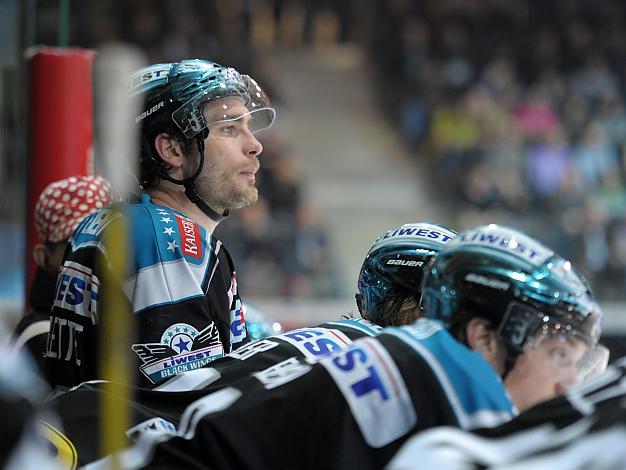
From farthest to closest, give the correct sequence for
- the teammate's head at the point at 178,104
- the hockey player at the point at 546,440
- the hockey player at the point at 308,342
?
the teammate's head at the point at 178,104
the hockey player at the point at 308,342
the hockey player at the point at 546,440

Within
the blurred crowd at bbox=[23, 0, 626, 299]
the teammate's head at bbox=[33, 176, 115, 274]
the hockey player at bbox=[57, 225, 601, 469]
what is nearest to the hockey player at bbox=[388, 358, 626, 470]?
the hockey player at bbox=[57, 225, 601, 469]

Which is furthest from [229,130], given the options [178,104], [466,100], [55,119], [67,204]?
[466,100]

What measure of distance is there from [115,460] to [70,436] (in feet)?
1.93

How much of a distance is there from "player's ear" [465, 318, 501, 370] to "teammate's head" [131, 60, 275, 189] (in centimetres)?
124

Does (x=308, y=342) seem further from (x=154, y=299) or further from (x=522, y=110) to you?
(x=522, y=110)

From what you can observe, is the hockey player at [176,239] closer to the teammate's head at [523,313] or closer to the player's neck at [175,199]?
the player's neck at [175,199]

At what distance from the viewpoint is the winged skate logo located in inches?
106

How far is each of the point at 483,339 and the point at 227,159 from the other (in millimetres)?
1279

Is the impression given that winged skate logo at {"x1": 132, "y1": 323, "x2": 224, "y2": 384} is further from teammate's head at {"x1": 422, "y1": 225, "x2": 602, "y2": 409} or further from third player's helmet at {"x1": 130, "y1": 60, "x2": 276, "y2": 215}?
teammate's head at {"x1": 422, "y1": 225, "x2": 602, "y2": 409}

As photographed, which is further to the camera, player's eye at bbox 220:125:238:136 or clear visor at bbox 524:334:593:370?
player's eye at bbox 220:125:238:136

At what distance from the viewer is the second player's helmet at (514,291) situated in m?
1.90

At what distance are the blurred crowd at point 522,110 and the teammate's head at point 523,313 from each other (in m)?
7.58

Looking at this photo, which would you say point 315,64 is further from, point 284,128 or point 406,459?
point 406,459

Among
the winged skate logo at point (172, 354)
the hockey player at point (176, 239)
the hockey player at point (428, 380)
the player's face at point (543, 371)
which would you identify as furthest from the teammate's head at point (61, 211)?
the player's face at point (543, 371)
